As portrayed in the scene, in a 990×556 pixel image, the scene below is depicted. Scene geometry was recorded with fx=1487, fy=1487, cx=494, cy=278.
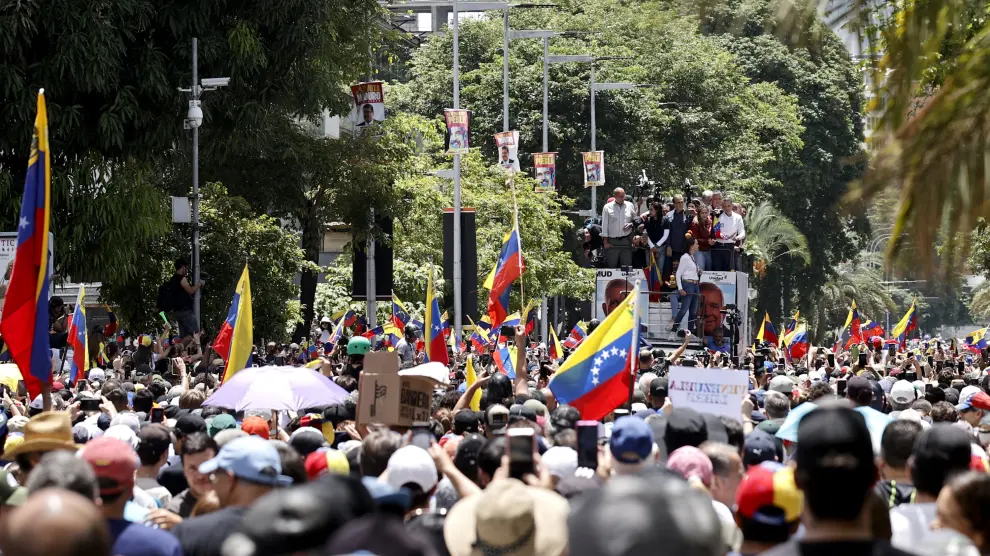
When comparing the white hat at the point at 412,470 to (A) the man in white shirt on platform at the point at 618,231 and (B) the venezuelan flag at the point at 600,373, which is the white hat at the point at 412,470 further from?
(A) the man in white shirt on platform at the point at 618,231

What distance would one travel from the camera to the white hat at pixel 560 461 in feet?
22.4

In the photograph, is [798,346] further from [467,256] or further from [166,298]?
[166,298]

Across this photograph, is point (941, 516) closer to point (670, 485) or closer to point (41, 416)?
point (670, 485)

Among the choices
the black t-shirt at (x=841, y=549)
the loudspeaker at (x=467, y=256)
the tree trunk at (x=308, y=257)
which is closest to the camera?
the black t-shirt at (x=841, y=549)

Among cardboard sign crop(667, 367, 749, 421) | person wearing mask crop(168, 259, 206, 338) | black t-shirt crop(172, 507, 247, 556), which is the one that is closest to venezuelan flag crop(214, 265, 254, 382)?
cardboard sign crop(667, 367, 749, 421)

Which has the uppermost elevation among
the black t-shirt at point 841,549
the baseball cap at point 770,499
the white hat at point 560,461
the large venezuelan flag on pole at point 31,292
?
the large venezuelan flag on pole at point 31,292

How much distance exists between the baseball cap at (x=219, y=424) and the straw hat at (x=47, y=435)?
6.71ft

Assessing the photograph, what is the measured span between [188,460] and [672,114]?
153ft

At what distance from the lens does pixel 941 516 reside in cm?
504

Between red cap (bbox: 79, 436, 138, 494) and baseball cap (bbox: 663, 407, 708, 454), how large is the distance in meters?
2.63

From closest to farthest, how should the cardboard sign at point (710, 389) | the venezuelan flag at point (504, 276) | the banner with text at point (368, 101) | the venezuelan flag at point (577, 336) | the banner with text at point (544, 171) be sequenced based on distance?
1. the cardboard sign at point (710, 389)
2. the venezuelan flag at point (504, 276)
3. the venezuelan flag at point (577, 336)
4. the banner with text at point (368, 101)
5. the banner with text at point (544, 171)

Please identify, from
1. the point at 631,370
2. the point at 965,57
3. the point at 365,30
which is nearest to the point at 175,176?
the point at 365,30

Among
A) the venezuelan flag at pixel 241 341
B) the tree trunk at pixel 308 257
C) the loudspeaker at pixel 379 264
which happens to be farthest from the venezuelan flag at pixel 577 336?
the tree trunk at pixel 308 257

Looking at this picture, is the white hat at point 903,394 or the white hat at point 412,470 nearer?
the white hat at point 412,470
